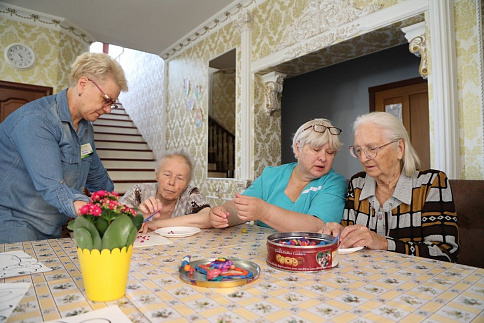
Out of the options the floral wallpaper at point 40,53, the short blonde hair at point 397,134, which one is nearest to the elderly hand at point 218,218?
the short blonde hair at point 397,134

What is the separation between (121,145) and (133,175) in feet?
3.89

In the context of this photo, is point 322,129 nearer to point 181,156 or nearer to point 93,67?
point 181,156

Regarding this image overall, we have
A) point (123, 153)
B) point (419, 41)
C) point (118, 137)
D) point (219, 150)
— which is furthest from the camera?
point (118, 137)

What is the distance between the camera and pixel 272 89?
4105mm

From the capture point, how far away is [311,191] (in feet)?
5.57

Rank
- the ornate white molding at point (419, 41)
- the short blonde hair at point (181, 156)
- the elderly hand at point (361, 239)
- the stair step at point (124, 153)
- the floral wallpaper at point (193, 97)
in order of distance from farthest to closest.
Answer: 1. the stair step at point (124, 153)
2. the floral wallpaper at point (193, 97)
3. the ornate white molding at point (419, 41)
4. the short blonde hair at point (181, 156)
5. the elderly hand at point (361, 239)

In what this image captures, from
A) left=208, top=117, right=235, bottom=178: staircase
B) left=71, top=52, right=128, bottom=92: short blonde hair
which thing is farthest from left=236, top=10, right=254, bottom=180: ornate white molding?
left=71, top=52, right=128, bottom=92: short blonde hair

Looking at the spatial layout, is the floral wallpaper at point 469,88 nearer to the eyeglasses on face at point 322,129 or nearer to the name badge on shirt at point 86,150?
the eyeglasses on face at point 322,129

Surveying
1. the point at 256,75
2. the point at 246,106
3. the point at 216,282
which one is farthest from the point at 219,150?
the point at 216,282

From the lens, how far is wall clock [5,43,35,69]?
4672 millimetres

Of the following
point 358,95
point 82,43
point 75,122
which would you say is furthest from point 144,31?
point 75,122

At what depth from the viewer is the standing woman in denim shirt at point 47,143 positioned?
1.36m

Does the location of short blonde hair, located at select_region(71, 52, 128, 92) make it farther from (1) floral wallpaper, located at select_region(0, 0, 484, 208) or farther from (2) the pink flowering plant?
(1) floral wallpaper, located at select_region(0, 0, 484, 208)

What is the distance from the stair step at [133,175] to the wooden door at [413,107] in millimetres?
4243
